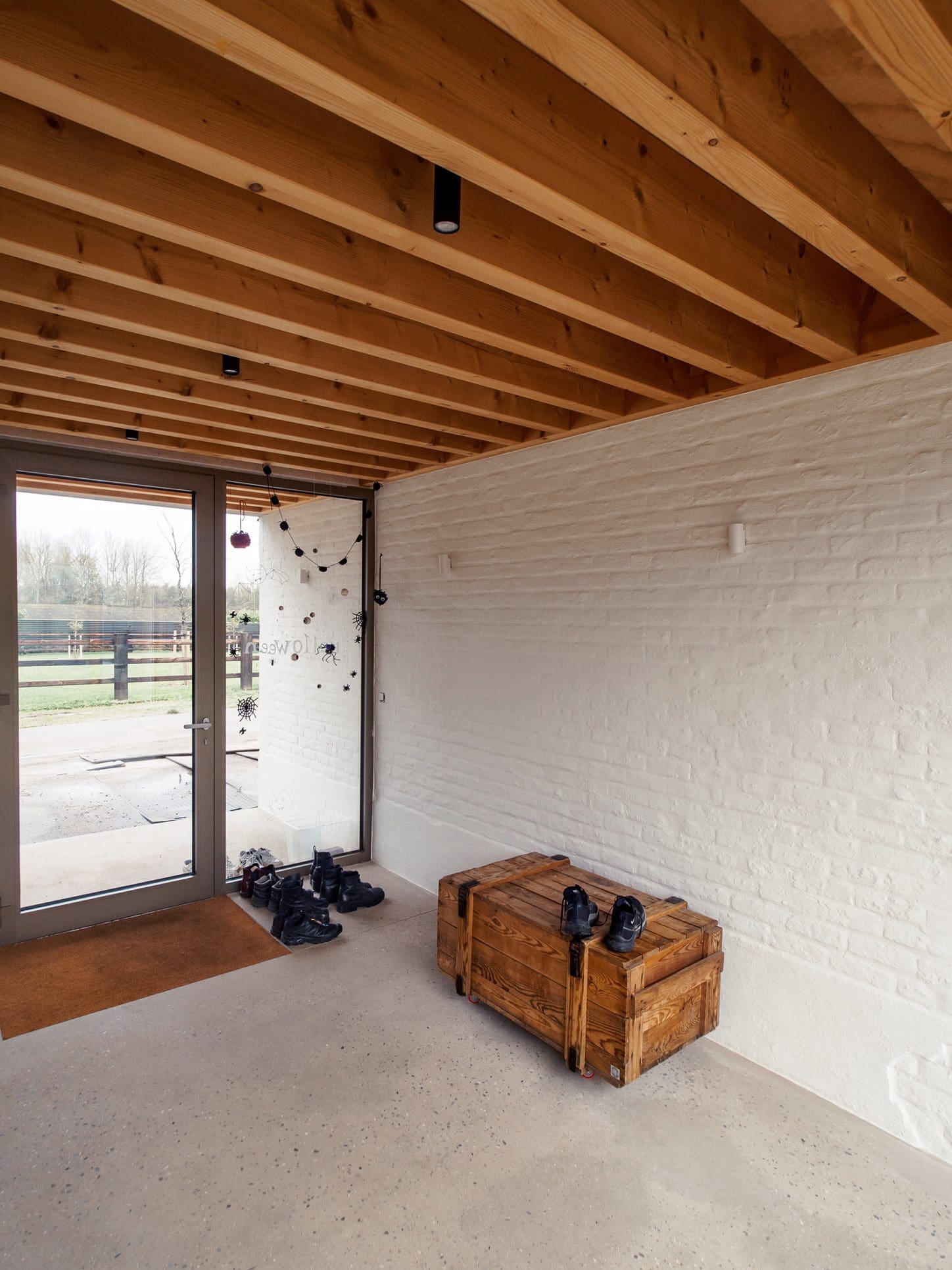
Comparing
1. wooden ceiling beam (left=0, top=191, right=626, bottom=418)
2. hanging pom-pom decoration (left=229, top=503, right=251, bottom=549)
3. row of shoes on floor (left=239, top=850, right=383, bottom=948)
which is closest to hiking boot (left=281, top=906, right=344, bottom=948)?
row of shoes on floor (left=239, top=850, right=383, bottom=948)

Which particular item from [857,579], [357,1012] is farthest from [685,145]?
[357,1012]

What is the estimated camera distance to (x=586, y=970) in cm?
266

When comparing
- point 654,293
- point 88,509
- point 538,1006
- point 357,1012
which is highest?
point 654,293

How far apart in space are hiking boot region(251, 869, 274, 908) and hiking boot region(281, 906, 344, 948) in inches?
16.9

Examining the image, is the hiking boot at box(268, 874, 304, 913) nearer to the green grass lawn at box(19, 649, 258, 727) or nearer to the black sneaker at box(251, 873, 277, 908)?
the black sneaker at box(251, 873, 277, 908)

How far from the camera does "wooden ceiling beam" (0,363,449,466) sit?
2.94 meters

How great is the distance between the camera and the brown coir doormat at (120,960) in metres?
3.18

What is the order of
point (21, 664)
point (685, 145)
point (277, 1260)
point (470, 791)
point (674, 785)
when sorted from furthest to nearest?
1. point (470, 791)
2. point (21, 664)
3. point (674, 785)
4. point (277, 1260)
5. point (685, 145)

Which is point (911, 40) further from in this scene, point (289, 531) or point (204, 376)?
point (289, 531)

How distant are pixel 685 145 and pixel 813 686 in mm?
1879

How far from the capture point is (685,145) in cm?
143

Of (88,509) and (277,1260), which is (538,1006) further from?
(88,509)

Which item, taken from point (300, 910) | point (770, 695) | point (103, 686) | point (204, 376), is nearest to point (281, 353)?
point (204, 376)

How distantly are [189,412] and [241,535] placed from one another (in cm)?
127
